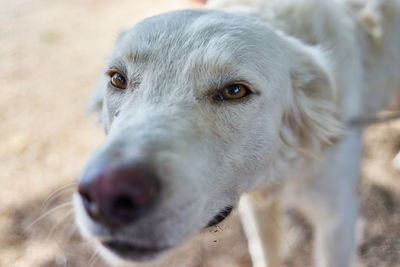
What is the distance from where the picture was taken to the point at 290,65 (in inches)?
85.4

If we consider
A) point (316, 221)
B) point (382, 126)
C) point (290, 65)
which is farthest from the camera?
point (382, 126)

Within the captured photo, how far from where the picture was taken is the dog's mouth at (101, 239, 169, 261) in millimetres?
1402

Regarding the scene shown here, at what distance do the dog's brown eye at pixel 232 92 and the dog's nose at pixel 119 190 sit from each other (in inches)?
25.5

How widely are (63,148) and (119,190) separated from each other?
355 cm

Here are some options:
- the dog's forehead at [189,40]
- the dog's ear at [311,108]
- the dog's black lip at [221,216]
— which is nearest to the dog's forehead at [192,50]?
the dog's forehead at [189,40]

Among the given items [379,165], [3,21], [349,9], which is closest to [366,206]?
[379,165]

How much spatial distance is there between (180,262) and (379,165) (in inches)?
88.7

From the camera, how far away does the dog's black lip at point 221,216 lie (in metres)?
1.82

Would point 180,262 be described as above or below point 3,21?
below

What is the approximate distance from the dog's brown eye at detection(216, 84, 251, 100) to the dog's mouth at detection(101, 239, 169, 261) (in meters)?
0.75

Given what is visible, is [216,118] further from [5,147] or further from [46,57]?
[46,57]

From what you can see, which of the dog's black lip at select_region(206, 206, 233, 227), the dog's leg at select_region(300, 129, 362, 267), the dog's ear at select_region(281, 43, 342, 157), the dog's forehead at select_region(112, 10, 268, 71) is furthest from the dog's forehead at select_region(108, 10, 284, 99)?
the dog's leg at select_region(300, 129, 362, 267)

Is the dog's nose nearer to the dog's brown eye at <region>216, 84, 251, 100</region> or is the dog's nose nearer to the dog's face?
the dog's face

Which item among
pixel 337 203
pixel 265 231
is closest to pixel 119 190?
pixel 337 203
